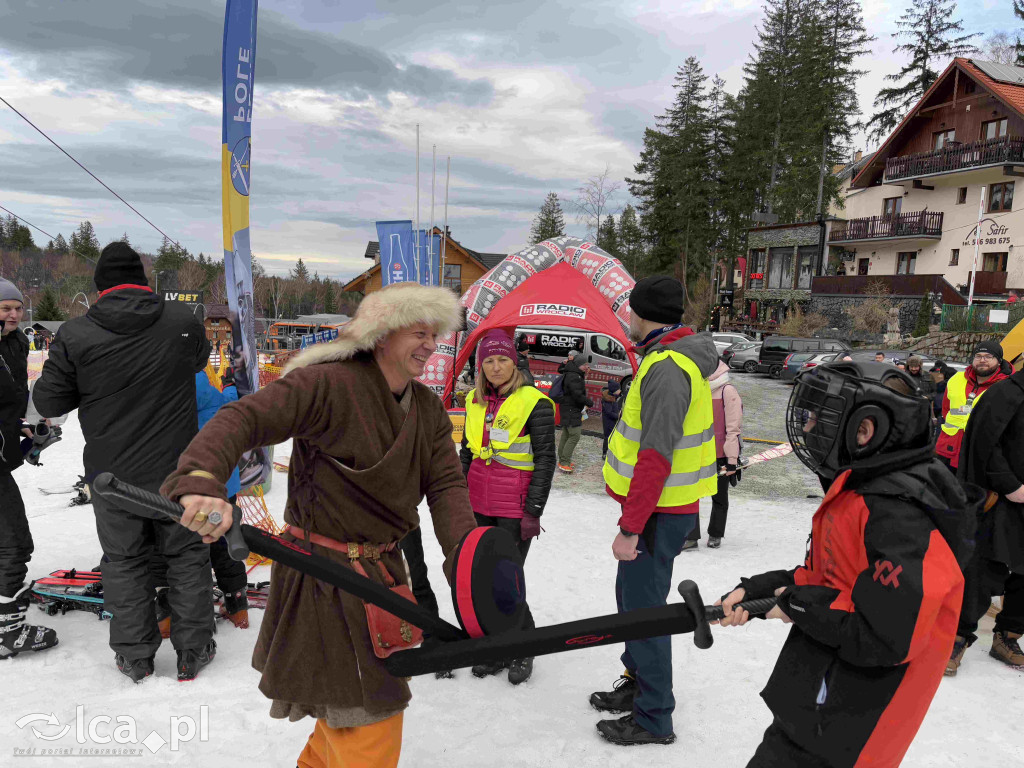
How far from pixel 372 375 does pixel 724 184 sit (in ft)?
148

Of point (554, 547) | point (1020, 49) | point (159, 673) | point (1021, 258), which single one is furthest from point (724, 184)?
point (159, 673)

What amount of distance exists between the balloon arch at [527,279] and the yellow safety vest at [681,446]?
23.3ft

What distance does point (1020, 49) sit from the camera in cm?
3553

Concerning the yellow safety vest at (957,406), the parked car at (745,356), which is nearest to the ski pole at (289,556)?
the yellow safety vest at (957,406)

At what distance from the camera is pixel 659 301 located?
318cm

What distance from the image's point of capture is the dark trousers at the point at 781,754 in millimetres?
1883

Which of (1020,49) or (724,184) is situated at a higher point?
(1020,49)

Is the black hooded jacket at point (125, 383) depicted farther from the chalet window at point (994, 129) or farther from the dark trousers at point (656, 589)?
the chalet window at point (994, 129)

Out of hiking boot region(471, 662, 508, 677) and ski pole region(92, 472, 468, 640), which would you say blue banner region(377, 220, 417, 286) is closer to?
hiking boot region(471, 662, 508, 677)

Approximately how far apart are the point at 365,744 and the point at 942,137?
124 feet

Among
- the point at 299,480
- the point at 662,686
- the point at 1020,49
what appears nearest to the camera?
the point at 299,480

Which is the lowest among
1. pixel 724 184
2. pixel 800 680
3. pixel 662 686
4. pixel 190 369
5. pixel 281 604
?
pixel 662 686

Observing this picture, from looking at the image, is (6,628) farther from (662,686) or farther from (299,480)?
(662,686)

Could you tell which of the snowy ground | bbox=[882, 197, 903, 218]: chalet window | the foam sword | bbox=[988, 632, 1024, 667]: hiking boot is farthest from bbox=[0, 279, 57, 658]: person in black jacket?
bbox=[882, 197, 903, 218]: chalet window
